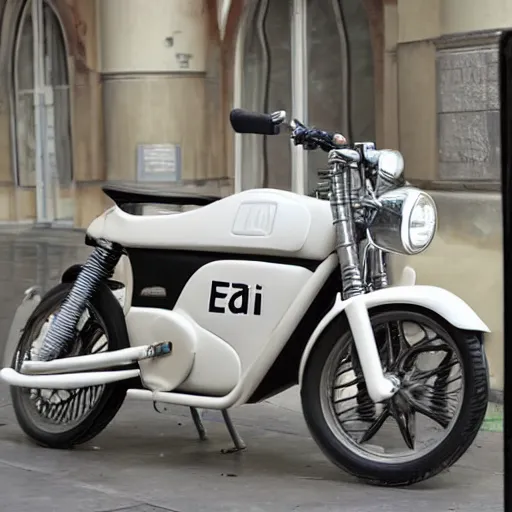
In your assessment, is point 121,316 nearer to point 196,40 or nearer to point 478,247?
point 478,247

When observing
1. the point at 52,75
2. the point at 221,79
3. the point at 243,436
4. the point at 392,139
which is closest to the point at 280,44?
the point at 221,79

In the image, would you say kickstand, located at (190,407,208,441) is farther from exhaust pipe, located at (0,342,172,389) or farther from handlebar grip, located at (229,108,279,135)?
handlebar grip, located at (229,108,279,135)

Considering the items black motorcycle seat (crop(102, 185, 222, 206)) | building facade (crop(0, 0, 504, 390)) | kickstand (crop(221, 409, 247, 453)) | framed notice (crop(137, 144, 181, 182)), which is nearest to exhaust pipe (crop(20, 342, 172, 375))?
kickstand (crop(221, 409, 247, 453))

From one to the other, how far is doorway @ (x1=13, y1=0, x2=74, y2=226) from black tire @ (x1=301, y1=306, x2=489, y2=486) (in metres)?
4.58

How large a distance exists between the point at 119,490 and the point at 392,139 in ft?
10.7

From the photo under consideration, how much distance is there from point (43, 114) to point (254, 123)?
4593mm

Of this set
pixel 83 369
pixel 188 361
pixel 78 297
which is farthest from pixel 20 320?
pixel 188 361

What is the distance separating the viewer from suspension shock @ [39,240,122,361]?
5.45 metres

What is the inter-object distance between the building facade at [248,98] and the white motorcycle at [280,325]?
1.65m

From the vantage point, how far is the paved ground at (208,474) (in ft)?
15.1

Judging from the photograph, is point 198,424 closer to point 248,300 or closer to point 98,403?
point 98,403

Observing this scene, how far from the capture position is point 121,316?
17.8 feet

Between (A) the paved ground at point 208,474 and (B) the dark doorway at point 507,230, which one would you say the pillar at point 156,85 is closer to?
(A) the paved ground at point 208,474

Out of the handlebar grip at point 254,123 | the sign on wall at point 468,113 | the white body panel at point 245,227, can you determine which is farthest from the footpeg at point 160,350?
the sign on wall at point 468,113
